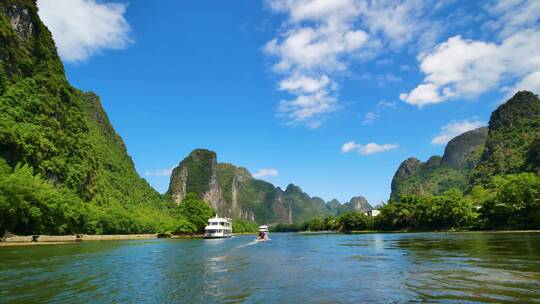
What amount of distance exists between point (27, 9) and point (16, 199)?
336 feet

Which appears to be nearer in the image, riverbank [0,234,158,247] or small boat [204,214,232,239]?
riverbank [0,234,158,247]

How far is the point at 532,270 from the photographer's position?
926 inches

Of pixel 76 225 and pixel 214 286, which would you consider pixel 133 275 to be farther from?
pixel 76 225

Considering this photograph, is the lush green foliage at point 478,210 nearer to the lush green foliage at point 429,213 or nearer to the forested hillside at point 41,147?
the lush green foliage at point 429,213

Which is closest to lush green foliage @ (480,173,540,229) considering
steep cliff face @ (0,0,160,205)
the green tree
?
the green tree

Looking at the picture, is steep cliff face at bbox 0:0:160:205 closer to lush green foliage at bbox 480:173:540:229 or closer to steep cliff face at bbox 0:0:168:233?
steep cliff face at bbox 0:0:168:233

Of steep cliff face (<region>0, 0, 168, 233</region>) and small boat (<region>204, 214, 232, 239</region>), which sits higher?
steep cliff face (<region>0, 0, 168, 233</region>)

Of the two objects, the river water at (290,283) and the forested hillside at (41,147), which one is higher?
the forested hillside at (41,147)

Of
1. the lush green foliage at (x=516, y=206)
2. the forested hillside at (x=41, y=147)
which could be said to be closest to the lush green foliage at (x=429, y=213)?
the lush green foliage at (x=516, y=206)

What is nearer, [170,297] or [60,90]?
[170,297]

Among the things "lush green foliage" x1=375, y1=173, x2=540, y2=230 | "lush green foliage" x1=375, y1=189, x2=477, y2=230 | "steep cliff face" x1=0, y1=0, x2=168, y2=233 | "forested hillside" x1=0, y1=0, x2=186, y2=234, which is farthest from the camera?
"lush green foliage" x1=375, y1=189, x2=477, y2=230

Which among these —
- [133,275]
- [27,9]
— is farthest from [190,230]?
[133,275]

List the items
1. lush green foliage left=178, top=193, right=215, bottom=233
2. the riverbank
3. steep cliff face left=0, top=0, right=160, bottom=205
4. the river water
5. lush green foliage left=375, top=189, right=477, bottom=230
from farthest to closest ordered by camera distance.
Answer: lush green foliage left=178, top=193, right=215, bottom=233
lush green foliage left=375, top=189, right=477, bottom=230
steep cliff face left=0, top=0, right=160, bottom=205
the riverbank
the river water

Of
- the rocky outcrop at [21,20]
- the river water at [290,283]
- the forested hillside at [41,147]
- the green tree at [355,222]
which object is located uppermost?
the rocky outcrop at [21,20]
